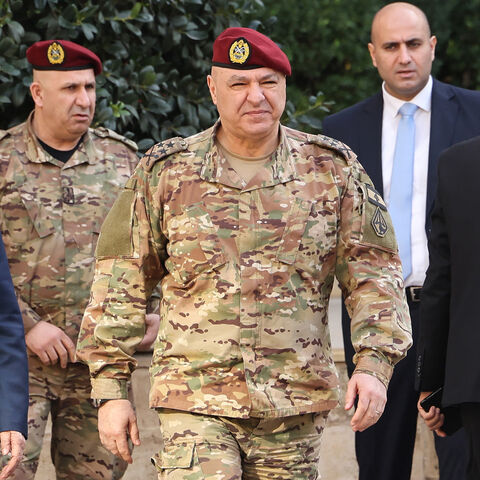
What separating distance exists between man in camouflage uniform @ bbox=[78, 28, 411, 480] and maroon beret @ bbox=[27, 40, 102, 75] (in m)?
1.55

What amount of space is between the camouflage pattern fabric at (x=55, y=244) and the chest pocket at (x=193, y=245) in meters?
1.38

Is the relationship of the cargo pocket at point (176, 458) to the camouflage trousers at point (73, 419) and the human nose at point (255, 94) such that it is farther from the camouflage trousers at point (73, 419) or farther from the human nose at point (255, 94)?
the camouflage trousers at point (73, 419)

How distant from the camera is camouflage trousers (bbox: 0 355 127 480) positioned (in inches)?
223

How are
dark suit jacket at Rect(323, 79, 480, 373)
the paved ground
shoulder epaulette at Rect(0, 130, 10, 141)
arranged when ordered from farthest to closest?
the paved ground → dark suit jacket at Rect(323, 79, 480, 373) → shoulder epaulette at Rect(0, 130, 10, 141)

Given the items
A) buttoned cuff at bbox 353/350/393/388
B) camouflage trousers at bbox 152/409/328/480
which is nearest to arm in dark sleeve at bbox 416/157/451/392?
buttoned cuff at bbox 353/350/393/388

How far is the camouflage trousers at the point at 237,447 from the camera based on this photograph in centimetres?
Result: 411

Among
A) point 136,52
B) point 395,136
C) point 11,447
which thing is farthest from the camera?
point 136,52

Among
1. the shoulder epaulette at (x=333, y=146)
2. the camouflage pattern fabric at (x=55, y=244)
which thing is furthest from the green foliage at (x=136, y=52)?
the shoulder epaulette at (x=333, y=146)

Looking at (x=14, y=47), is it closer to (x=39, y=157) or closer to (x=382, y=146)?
(x=39, y=157)

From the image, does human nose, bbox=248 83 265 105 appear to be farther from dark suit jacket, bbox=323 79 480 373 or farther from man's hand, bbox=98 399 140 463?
dark suit jacket, bbox=323 79 480 373

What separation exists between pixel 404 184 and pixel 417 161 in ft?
0.44

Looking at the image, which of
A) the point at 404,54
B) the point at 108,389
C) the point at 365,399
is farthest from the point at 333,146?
the point at 404,54

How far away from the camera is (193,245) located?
14.1ft

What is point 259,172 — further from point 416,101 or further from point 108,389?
point 416,101
